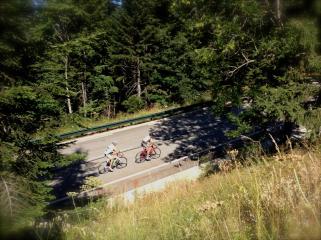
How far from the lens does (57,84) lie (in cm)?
959

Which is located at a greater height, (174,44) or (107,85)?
(174,44)

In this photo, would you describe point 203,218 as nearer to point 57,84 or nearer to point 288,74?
point 57,84

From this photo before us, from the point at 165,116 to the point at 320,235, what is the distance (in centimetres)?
2776

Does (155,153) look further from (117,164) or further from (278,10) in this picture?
(278,10)

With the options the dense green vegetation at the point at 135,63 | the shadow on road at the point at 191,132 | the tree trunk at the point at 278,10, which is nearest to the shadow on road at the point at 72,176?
the dense green vegetation at the point at 135,63

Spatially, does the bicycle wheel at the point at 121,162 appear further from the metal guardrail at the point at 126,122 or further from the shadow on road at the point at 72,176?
the metal guardrail at the point at 126,122

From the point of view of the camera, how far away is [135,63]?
35.4 meters

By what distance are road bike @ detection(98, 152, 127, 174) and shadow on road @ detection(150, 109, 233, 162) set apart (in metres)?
2.53

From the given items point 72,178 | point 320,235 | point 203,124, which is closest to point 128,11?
point 203,124

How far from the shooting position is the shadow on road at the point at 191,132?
23234 millimetres

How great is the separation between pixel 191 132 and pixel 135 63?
40.2 feet

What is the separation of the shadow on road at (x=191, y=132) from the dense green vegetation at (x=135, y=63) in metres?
5.17

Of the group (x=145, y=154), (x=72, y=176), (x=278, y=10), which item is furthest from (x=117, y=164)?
(x=278, y=10)

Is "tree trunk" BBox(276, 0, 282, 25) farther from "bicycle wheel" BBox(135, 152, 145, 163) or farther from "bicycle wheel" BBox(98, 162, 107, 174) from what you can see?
"bicycle wheel" BBox(98, 162, 107, 174)
